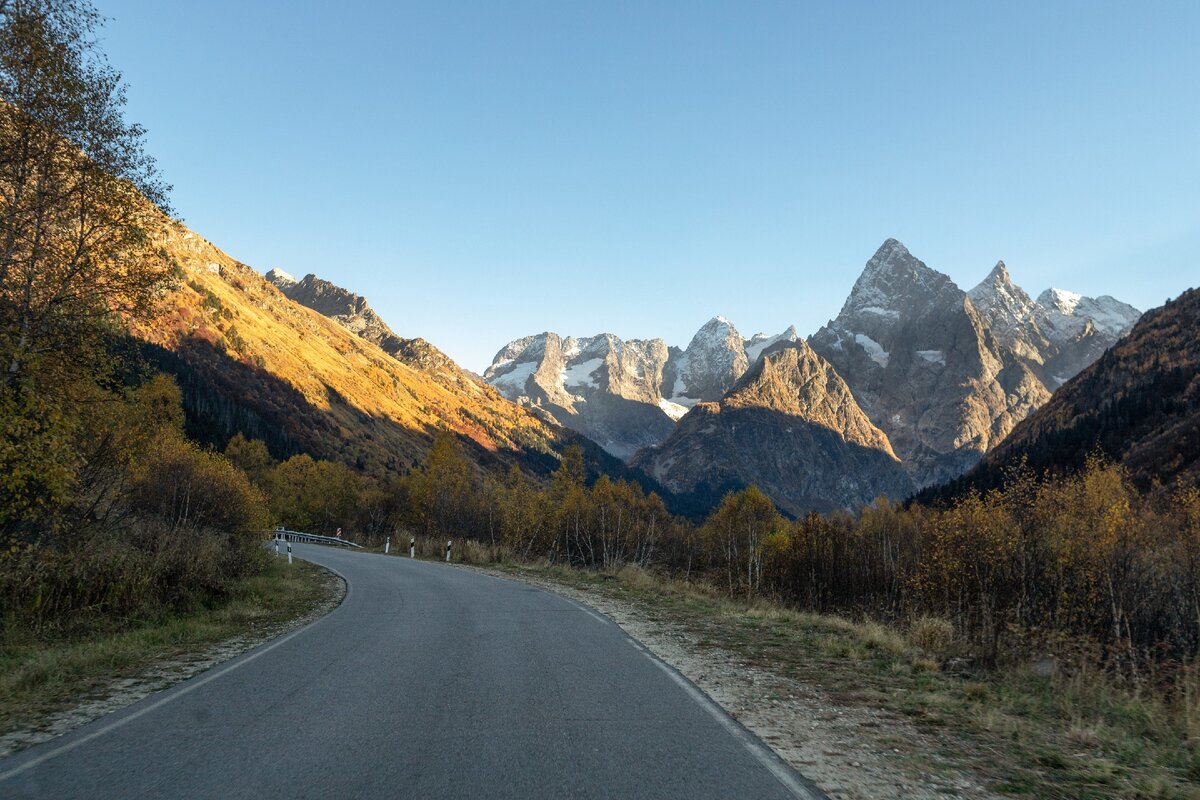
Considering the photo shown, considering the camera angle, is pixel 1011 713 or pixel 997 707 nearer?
pixel 1011 713

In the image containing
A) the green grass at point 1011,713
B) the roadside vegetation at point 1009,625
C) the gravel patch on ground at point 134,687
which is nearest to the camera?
the green grass at point 1011,713

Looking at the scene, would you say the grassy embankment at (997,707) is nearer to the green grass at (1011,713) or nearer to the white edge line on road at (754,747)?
the green grass at (1011,713)

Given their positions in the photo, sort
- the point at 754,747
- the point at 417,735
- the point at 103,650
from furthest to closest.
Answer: the point at 103,650 → the point at 417,735 → the point at 754,747

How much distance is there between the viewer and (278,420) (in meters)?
127

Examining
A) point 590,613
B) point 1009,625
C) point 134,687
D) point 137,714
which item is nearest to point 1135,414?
point 1009,625

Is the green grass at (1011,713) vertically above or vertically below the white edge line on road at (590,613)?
above

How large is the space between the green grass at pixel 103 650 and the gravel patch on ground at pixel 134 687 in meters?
0.15

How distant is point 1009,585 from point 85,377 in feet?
81.8

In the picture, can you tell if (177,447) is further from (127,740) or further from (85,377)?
(127,740)

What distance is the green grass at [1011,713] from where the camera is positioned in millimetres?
5367

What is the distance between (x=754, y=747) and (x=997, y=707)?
387cm

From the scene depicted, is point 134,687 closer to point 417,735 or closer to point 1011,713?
point 417,735

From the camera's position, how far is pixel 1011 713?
7594 mm

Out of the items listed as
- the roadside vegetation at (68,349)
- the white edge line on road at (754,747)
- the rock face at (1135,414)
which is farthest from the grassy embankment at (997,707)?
the rock face at (1135,414)
